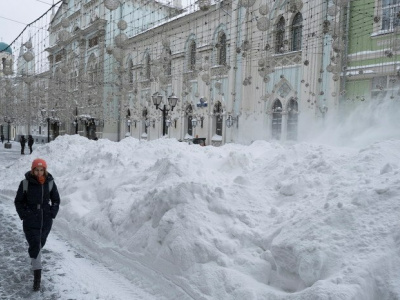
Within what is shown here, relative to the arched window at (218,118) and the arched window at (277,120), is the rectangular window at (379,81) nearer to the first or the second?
the arched window at (277,120)

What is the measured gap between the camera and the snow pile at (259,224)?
12.6 feet

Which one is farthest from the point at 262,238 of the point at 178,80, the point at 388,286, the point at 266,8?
the point at 178,80

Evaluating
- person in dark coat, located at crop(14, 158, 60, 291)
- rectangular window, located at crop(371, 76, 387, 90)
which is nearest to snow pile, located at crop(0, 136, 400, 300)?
person in dark coat, located at crop(14, 158, 60, 291)

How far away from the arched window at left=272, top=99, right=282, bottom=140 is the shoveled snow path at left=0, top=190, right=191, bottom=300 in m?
17.2

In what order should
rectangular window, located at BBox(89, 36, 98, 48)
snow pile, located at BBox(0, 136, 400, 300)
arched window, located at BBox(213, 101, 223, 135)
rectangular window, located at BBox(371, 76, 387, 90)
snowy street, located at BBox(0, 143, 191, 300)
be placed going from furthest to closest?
1. rectangular window, located at BBox(89, 36, 98, 48)
2. arched window, located at BBox(213, 101, 223, 135)
3. rectangular window, located at BBox(371, 76, 387, 90)
4. snowy street, located at BBox(0, 143, 191, 300)
5. snow pile, located at BBox(0, 136, 400, 300)

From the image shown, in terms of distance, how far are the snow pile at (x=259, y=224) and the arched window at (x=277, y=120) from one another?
13.0 m

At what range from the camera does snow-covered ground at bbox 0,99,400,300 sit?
388 cm

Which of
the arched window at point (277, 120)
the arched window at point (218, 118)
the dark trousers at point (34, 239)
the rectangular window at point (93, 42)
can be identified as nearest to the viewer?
the dark trousers at point (34, 239)

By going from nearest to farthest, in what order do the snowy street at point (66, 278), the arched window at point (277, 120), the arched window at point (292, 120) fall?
the snowy street at point (66, 278)
the arched window at point (292, 120)
the arched window at point (277, 120)

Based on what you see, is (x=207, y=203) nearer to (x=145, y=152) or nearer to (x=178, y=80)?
(x=145, y=152)

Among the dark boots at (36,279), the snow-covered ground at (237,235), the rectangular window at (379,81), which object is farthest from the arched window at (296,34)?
the dark boots at (36,279)

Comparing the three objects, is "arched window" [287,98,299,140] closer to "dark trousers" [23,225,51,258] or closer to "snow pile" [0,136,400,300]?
"snow pile" [0,136,400,300]

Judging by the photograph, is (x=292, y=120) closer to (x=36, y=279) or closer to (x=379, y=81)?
(x=379, y=81)

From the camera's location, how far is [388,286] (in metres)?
3.39
